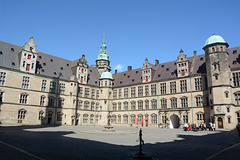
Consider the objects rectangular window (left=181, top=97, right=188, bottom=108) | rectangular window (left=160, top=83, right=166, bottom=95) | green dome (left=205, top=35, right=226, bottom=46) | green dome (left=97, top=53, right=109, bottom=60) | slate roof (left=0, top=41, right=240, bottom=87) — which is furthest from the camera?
green dome (left=97, top=53, right=109, bottom=60)

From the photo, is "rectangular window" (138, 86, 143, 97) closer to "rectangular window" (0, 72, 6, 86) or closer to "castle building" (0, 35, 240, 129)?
"castle building" (0, 35, 240, 129)

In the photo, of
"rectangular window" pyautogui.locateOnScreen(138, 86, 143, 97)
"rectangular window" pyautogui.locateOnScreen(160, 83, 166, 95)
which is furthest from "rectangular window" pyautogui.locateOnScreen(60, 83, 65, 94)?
"rectangular window" pyautogui.locateOnScreen(160, 83, 166, 95)

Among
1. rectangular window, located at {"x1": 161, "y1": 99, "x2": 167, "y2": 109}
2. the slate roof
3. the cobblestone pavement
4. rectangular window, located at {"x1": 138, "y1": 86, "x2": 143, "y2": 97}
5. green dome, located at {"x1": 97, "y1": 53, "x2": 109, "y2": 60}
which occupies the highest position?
green dome, located at {"x1": 97, "y1": 53, "x2": 109, "y2": 60}

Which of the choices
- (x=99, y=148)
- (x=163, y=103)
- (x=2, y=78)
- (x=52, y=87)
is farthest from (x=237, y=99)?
(x=2, y=78)

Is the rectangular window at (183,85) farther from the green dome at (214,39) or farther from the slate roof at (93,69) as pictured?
the green dome at (214,39)

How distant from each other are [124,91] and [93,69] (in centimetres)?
1530

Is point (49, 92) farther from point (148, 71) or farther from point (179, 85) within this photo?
Result: point (179, 85)

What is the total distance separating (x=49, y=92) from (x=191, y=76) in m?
36.4

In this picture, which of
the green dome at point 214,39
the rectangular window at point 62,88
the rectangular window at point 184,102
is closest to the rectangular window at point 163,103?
the rectangular window at point 184,102

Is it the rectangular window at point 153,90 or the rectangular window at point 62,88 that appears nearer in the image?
the rectangular window at point 62,88

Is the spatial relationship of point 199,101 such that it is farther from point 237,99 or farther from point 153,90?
point 153,90

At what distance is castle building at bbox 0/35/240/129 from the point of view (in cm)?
4166

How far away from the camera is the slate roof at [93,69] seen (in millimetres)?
45312

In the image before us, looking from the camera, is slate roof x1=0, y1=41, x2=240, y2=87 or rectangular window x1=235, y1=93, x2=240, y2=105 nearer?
rectangular window x1=235, y1=93, x2=240, y2=105
